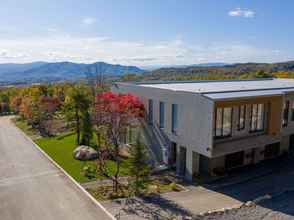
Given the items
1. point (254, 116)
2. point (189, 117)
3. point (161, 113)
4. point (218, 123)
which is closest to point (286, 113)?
point (254, 116)

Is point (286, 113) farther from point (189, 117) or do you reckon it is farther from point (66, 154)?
point (66, 154)

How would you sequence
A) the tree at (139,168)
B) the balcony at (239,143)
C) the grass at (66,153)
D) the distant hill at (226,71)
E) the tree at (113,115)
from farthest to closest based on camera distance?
the distant hill at (226,71) → the grass at (66,153) → the tree at (113,115) → the balcony at (239,143) → the tree at (139,168)

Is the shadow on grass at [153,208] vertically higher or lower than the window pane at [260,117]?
lower

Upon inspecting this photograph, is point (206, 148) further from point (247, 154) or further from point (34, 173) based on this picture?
point (34, 173)

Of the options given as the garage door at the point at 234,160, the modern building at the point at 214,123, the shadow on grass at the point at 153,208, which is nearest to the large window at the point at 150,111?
the modern building at the point at 214,123

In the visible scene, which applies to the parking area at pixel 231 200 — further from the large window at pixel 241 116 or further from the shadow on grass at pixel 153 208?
the large window at pixel 241 116

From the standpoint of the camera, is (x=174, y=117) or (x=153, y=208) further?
(x=174, y=117)

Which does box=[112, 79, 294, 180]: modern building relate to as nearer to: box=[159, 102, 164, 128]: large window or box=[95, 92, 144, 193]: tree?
box=[159, 102, 164, 128]: large window
